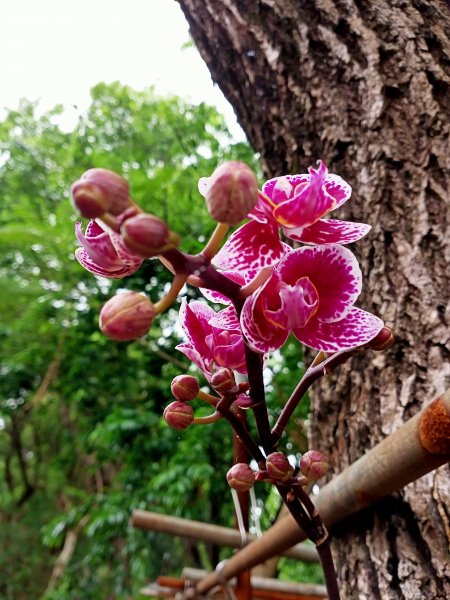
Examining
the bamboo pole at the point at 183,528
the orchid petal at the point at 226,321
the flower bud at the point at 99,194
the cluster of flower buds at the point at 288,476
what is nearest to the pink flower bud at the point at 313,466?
the cluster of flower buds at the point at 288,476

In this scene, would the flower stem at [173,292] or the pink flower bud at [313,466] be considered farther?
the pink flower bud at [313,466]

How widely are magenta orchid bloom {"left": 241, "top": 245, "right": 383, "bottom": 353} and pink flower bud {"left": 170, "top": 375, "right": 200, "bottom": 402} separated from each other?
0.06 meters

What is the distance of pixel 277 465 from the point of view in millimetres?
340

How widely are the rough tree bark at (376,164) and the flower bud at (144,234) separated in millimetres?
474

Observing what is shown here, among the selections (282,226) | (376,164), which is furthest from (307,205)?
(376,164)

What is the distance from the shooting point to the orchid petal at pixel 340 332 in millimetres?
337

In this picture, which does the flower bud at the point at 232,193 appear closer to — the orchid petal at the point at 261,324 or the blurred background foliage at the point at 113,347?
the orchid petal at the point at 261,324

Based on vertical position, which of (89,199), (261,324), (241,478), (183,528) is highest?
(89,199)

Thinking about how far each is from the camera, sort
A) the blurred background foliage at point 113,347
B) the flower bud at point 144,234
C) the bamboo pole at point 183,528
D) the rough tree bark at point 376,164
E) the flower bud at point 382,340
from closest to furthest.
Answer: the flower bud at point 144,234
the flower bud at point 382,340
the rough tree bark at point 376,164
the bamboo pole at point 183,528
the blurred background foliage at point 113,347

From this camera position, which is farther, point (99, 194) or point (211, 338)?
point (211, 338)

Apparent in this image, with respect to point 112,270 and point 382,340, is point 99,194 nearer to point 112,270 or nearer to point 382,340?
point 112,270

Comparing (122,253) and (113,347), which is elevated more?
(122,253)

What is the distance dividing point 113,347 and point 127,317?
304 centimetres

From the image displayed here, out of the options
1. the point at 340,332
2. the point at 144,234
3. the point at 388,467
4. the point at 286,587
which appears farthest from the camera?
the point at 286,587
